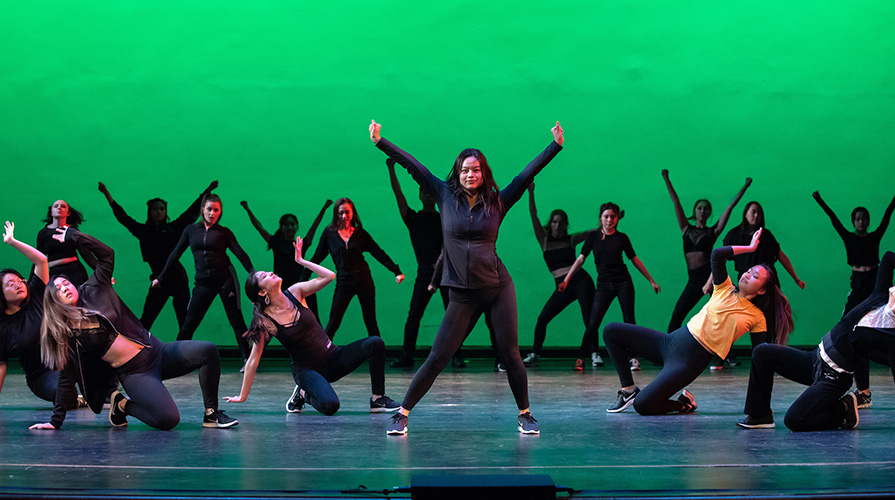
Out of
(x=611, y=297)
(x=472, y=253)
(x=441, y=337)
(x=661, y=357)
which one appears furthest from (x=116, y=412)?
(x=611, y=297)

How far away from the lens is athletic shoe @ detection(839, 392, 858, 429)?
4.48 metres

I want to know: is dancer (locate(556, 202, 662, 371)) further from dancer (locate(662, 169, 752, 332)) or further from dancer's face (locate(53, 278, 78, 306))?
dancer's face (locate(53, 278, 78, 306))

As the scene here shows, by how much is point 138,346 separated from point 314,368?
3.31ft

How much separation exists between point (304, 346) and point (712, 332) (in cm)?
230

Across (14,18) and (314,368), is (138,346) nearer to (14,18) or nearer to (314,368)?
(314,368)

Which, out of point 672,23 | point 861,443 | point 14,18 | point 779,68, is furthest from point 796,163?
point 14,18

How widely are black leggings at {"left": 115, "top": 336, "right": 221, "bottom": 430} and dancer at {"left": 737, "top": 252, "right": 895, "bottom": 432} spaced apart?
9.12 feet

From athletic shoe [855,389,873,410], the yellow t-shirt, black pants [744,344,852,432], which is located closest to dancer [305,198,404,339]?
the yellow t-shirt

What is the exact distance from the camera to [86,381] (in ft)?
15.4

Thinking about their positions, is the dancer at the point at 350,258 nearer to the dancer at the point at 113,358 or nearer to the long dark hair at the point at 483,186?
the dancer at the point at 113,358

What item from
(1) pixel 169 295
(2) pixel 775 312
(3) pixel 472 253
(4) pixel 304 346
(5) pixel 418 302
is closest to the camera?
(3) pixel 472 253

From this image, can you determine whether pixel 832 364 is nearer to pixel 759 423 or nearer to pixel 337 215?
pixel 759 423

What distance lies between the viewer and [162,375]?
4.80 metres

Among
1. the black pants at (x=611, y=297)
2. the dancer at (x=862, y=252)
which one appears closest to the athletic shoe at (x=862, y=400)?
the black pants at (x=611, y=297)
